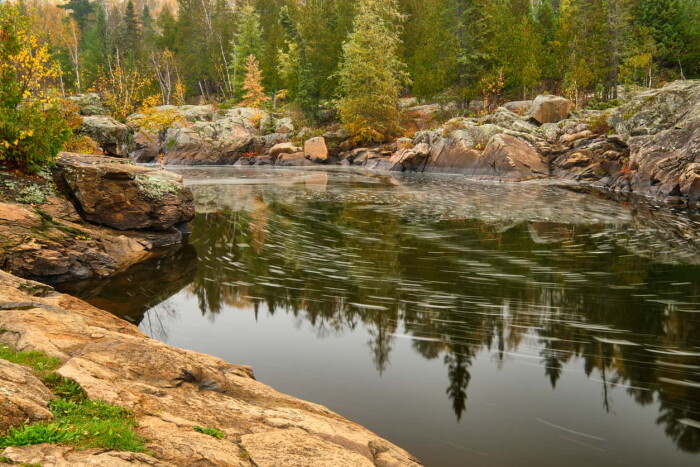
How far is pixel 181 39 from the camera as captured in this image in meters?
83.6

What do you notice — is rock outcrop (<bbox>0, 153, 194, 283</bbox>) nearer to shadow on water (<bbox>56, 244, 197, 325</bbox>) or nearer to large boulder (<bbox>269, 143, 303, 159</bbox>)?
shadow on water (<bbox>56, 244, 197, 325</bbox>)

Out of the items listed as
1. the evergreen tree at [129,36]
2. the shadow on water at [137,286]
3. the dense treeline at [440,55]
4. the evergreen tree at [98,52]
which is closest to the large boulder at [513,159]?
the dense treeline at [440,55]

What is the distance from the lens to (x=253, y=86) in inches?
2685

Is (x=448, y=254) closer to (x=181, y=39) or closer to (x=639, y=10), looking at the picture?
(x=639, y=10)

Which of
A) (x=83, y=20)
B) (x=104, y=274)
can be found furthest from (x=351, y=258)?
(x=83, y=20)

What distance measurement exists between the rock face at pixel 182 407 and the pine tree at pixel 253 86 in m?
66.0

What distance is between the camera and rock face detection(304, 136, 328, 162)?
50062 millimetres

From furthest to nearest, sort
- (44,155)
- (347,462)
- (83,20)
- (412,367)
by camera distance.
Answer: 1. (83,20)
2. (44,155)
3. (412,367)
4. (347,462)

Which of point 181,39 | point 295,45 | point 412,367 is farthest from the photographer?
point 181,39

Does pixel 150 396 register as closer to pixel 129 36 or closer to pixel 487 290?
pixel 487 290

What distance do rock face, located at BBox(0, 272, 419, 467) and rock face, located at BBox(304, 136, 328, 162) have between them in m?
44.8

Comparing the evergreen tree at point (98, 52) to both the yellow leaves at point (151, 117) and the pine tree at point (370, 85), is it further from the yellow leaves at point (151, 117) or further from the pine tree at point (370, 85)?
the pine tree at point (370, 85)

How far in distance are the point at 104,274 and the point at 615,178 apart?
27501mm

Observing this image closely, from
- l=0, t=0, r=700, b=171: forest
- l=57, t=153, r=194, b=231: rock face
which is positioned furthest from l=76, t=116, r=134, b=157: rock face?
l=57, t=153, r=194, b=231: rock face
